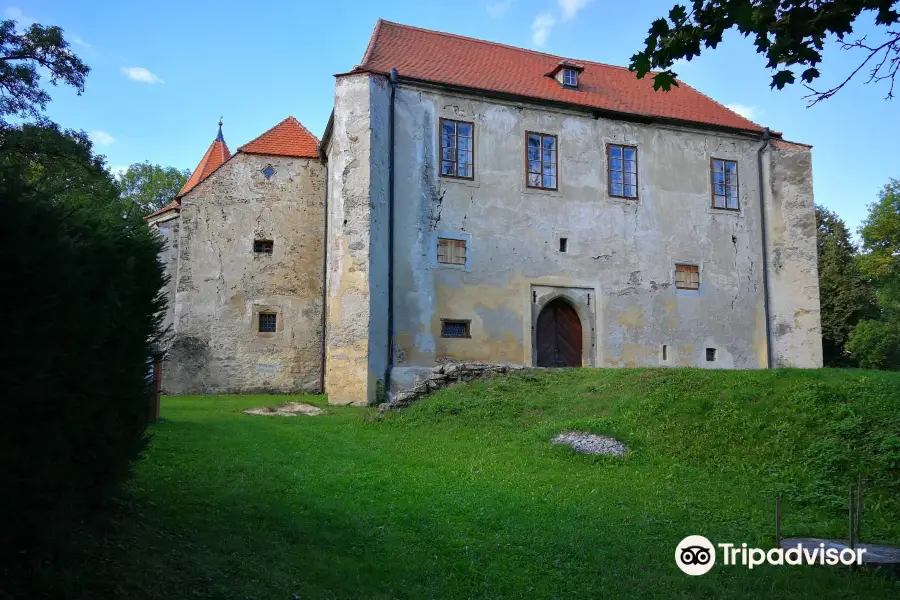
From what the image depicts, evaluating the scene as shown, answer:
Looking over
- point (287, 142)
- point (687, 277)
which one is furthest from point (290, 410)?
point (687, 277)

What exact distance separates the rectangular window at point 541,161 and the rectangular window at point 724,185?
568 cm

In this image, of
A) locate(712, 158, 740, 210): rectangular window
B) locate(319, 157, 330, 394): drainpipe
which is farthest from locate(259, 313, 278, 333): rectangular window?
locate(712, 158, 740, 210): rectangular window

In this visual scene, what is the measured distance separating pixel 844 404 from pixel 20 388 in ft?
34.7

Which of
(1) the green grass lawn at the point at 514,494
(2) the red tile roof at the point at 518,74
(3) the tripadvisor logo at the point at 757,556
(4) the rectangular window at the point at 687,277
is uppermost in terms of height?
(2) the red tile roof at the point at 518,74

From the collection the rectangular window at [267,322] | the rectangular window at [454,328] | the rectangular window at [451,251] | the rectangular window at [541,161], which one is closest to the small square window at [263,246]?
the rectangular window at [267,322]

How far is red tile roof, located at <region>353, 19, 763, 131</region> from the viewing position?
18625mm

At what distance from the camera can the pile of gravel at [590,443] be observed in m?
9.34

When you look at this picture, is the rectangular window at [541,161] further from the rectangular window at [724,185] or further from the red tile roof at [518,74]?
the rectangular window at [724,185]

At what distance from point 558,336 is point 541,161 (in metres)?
5.15

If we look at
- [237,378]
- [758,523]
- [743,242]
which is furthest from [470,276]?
[758,523]

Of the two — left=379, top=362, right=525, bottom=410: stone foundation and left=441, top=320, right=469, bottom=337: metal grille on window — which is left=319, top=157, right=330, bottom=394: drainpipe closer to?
left=441, top=320, right=469, bottom=337: metal grille on window

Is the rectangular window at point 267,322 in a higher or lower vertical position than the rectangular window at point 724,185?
→ lower

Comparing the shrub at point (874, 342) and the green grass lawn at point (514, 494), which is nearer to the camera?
the green grass lawn at point (514, 494)

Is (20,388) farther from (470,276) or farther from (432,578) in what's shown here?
(470,276)
